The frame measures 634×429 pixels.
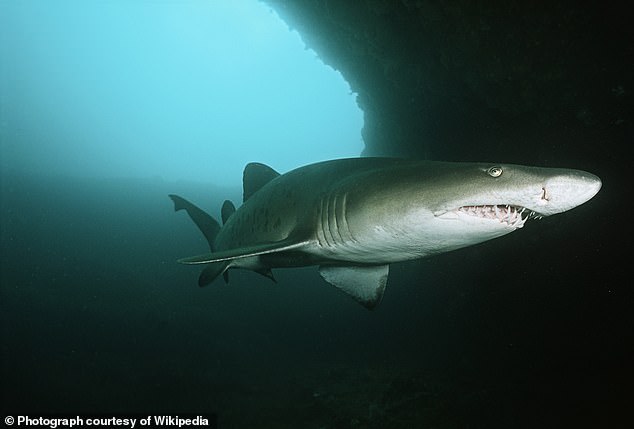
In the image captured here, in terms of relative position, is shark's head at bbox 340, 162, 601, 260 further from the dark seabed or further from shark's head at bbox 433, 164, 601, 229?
the dark seabed

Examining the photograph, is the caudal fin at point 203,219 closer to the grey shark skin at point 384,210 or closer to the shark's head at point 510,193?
the grey shark skin at point 384,210

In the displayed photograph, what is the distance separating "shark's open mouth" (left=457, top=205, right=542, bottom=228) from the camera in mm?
2078

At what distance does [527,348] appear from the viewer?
6.64 meters

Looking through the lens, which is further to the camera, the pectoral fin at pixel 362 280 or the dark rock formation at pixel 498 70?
the dark rock formation at pixel 498 70

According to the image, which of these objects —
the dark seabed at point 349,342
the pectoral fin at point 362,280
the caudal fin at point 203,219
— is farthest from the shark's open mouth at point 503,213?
the caudal fin at point 203,219

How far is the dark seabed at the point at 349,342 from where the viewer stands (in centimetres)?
516

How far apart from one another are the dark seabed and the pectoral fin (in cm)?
183

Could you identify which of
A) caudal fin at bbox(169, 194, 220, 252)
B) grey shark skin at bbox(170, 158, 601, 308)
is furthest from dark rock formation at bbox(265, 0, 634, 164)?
caudal fin at bbox(169, 194, 220, 252)

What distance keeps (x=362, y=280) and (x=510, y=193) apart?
2428mm

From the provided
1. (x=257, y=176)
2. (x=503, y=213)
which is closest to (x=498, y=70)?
(x=257, y=176)

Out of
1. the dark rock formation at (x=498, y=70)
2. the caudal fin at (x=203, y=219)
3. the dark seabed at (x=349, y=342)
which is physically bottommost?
the dark seabed at (x=349, y=342)

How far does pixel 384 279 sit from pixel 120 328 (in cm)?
656

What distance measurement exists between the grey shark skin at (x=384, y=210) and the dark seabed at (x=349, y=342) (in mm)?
2655

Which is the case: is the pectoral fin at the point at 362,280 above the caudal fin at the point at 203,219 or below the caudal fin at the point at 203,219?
below
